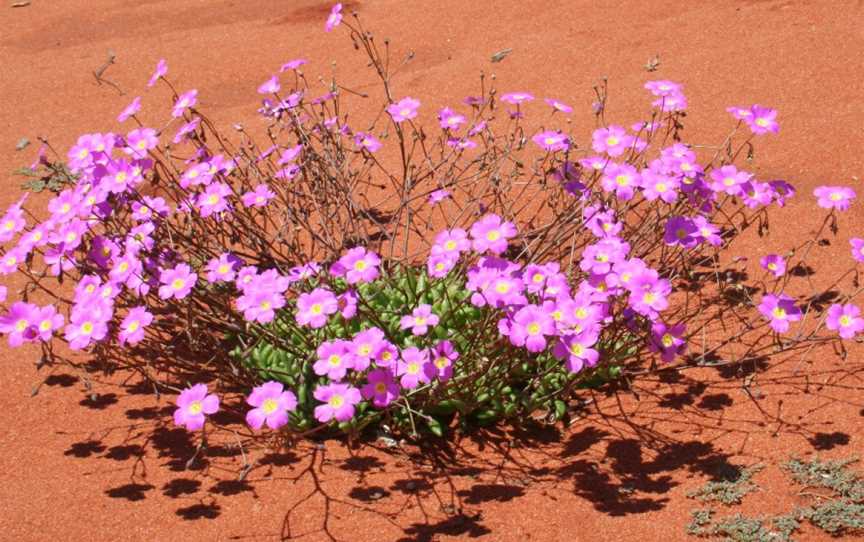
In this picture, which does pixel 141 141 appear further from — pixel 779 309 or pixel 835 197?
pixel 835 197

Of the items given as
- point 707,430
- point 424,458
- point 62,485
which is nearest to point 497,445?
point 424,458

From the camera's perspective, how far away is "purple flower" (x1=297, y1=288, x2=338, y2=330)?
9.11 ft

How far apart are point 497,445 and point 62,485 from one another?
4.94 feet

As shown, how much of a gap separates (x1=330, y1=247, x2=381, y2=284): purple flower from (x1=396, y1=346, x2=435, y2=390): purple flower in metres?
0.26

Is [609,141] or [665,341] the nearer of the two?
[665,341]

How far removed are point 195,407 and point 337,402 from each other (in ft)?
1.40

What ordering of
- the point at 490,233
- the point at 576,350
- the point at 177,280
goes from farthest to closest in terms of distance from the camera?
the point at 177,280 → the point at 490,233 → the point at 576,350

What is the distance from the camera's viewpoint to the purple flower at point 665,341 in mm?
3031

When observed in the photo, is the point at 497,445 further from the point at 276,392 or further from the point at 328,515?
the point at 276,392

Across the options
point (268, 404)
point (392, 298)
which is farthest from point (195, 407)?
point (392, 298)

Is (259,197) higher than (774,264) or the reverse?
higher

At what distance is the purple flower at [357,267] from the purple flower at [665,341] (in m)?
0.90

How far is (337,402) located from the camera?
109 inches

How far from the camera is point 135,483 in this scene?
330 cm
